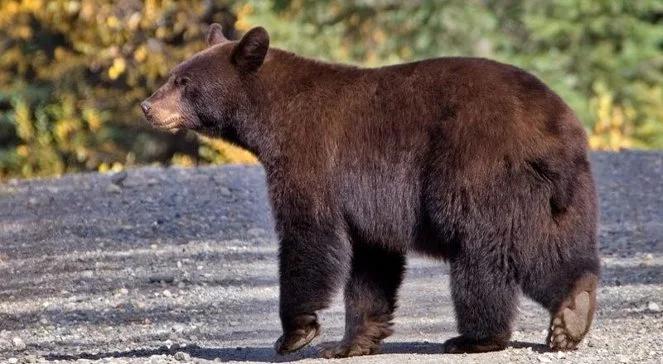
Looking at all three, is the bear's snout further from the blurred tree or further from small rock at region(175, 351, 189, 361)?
the blurred tree

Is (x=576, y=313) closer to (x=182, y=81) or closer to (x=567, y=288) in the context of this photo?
(x=567, y=288)

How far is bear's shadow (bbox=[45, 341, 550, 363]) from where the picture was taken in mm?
7688

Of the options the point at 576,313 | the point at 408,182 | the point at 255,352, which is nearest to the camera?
the point at 576,313

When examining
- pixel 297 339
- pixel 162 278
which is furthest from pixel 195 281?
pixel 297 339

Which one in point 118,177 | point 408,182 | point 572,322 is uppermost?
point 408,182

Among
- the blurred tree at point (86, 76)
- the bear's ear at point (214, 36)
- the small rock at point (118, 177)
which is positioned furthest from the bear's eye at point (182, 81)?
the blurred tree at point (86, 76)

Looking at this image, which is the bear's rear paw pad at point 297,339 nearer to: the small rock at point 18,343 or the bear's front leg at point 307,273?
the bear's front leg at point 307,273

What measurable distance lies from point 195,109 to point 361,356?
1.58 m

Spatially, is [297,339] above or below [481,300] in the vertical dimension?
below

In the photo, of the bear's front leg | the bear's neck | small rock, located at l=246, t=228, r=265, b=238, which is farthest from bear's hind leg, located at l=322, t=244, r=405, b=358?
small rock, located at l=246, t=228, r=265, b=238

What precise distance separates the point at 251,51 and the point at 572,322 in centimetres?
219

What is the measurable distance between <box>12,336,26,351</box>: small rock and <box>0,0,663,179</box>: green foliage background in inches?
450

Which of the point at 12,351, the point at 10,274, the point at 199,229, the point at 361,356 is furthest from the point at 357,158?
the point at 199,229

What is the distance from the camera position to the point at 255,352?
7.96 metres
